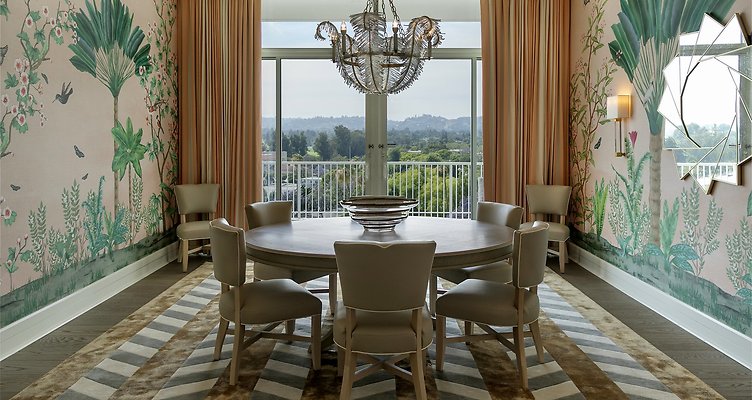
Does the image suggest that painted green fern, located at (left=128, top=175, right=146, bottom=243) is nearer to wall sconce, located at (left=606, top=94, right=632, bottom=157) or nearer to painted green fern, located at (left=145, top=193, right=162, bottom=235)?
painted green fern, located at (left=145, top=193, right=162, bottom=235)

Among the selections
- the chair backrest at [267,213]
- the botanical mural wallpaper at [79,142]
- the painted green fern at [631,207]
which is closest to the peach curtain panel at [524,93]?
the painted green fern at [631,207]

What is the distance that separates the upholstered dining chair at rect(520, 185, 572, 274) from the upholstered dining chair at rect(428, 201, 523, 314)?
1716mm

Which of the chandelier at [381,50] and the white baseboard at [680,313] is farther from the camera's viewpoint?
the chandelier at [381,50]

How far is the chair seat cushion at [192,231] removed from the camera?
530cm

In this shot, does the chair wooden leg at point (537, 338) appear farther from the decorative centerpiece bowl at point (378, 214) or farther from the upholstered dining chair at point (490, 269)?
the decorative centerpiece bowl at point (378, 214)

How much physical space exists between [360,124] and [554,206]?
2.46 m

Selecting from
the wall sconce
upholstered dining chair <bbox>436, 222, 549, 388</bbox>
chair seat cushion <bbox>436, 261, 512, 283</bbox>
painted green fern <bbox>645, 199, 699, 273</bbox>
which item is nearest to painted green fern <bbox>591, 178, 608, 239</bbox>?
the wall sconce

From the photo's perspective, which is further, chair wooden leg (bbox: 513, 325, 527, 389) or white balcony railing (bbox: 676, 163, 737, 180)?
white balcony railing (bbox: 676, 163, 737, 180)

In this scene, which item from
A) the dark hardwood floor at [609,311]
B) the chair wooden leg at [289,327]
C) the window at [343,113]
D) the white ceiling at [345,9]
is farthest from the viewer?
the window at [343,113]

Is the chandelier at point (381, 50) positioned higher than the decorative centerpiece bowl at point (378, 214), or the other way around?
the chandelier at point (381, 50)

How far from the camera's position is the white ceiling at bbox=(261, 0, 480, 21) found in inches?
242

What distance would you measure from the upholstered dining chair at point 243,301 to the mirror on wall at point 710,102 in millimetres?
2547

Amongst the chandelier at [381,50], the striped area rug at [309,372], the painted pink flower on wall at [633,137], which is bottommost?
the striped area rug at [309,372]

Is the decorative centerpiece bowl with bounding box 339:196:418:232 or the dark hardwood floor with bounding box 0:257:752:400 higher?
the decorative centerpiece bowl with bounding box 339:196:418:232
